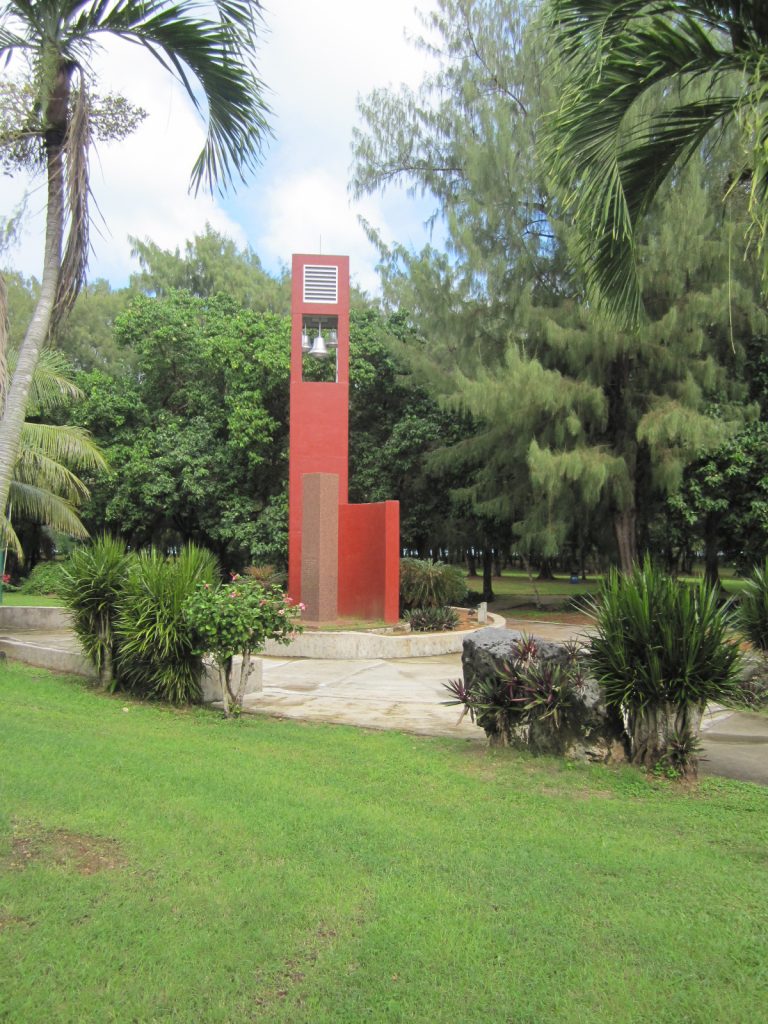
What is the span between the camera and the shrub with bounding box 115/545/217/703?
8516mm

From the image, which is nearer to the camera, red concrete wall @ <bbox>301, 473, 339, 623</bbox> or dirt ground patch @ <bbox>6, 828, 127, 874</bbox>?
dirt ground patch @ <bbox>6, 828, 127, 874</bbox>

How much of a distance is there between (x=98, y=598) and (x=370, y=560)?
7.30 m

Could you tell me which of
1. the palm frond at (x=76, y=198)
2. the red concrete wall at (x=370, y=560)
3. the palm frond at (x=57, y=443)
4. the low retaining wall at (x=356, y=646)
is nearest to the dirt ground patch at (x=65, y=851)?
the palm frond at (x=76, y=198)

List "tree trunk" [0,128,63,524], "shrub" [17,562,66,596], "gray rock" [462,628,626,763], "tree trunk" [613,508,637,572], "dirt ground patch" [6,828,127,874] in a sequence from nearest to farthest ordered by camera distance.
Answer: "dirt ground patch" [6,828,127,874] → "gray rock" [462,628,626,763] → "tree trunk" [0,128,63,524] → "tree trunk" [613,508,637,572] → "shrub" [17,562,66,596]

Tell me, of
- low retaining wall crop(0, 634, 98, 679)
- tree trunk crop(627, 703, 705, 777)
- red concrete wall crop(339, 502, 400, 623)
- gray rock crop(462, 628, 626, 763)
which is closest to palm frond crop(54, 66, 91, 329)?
low retaining wall crop(0, 634, 98, 679)

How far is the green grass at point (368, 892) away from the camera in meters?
A: 2.87

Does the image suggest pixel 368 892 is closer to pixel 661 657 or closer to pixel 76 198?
pixel 661 657

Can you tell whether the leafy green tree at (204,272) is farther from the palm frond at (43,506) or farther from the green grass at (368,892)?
the green grass at (368,892)

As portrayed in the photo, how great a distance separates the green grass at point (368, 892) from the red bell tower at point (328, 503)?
9.31 m

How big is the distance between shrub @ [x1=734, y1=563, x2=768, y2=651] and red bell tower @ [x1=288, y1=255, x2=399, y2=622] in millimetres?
6677

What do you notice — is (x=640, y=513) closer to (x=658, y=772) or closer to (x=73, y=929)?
(x=658, y=772)

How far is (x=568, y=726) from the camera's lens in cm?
655

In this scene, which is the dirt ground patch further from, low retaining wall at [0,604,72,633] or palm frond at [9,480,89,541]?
palm frond at [9,480,89,541]

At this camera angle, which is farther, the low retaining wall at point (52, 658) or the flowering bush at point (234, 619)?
the low retaining wall at point (52, 658)
